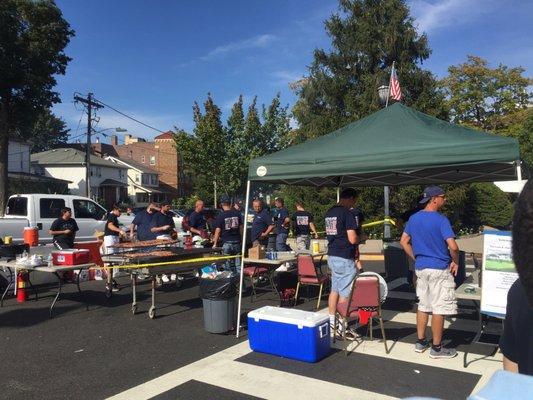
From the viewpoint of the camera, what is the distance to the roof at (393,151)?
16.6 feet

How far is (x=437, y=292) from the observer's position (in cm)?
506

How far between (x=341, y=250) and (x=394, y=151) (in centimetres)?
138

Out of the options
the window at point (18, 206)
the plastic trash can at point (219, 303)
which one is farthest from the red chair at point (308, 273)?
the window at point (18, 206)

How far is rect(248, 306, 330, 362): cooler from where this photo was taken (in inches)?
201

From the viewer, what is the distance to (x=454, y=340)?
19.5ft

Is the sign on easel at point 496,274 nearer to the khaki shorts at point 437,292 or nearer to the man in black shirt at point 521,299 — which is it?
the khaki shorts at point 437,292

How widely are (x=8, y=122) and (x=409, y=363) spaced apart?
2308 centimetres

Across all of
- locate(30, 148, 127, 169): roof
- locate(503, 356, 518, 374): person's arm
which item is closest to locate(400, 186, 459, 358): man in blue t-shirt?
locate(503, 356, 518, 374): person's arm

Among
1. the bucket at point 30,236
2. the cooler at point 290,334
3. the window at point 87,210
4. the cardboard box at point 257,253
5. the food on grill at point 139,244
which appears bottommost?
the cooler at point 290,334

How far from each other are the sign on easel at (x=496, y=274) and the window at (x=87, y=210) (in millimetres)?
11865

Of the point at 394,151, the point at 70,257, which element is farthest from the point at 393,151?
the point at 70,257

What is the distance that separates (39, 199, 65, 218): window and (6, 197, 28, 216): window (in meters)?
0.39

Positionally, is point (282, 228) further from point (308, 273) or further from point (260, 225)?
point (308, 273)

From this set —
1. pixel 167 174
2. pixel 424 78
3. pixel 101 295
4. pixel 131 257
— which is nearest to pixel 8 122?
pixel 101 295
